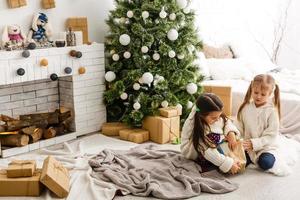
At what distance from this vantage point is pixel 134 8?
12.2ft

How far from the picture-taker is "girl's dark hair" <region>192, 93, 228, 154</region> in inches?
108

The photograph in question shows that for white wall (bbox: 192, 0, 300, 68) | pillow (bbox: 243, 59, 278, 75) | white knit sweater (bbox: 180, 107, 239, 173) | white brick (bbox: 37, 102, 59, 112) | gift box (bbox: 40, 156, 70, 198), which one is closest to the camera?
gift box (bbox: 40, 156, 70, 198)

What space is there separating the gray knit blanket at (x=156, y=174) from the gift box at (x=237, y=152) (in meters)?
0.17

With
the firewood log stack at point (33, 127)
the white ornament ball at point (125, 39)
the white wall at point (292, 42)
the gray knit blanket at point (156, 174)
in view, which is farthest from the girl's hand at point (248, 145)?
the white wall at point (292, 42)

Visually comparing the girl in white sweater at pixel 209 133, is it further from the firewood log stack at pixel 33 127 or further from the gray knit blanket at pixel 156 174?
the firewood log stack at pixel 33 127

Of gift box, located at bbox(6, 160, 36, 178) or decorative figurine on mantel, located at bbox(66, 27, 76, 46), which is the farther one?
decorative figurine on mantel, located at bbox(66, 27, 76, 46)

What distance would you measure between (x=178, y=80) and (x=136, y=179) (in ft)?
4.22

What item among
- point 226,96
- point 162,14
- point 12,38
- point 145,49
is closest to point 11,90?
point 12,38

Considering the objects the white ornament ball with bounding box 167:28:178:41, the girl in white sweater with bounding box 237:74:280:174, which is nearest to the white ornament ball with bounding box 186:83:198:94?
the white ornament ball with bounding box 167:28:178:41

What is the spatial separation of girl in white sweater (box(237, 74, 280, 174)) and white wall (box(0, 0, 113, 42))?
69.6 inches

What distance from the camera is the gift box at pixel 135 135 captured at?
358 centimetres

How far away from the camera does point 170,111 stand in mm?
3561

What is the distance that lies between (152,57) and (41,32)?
1014mm

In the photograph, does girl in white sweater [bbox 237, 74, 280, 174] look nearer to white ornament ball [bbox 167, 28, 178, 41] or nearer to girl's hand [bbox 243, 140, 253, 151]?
girl's hand [bbox 243, 140, 253, 151]
